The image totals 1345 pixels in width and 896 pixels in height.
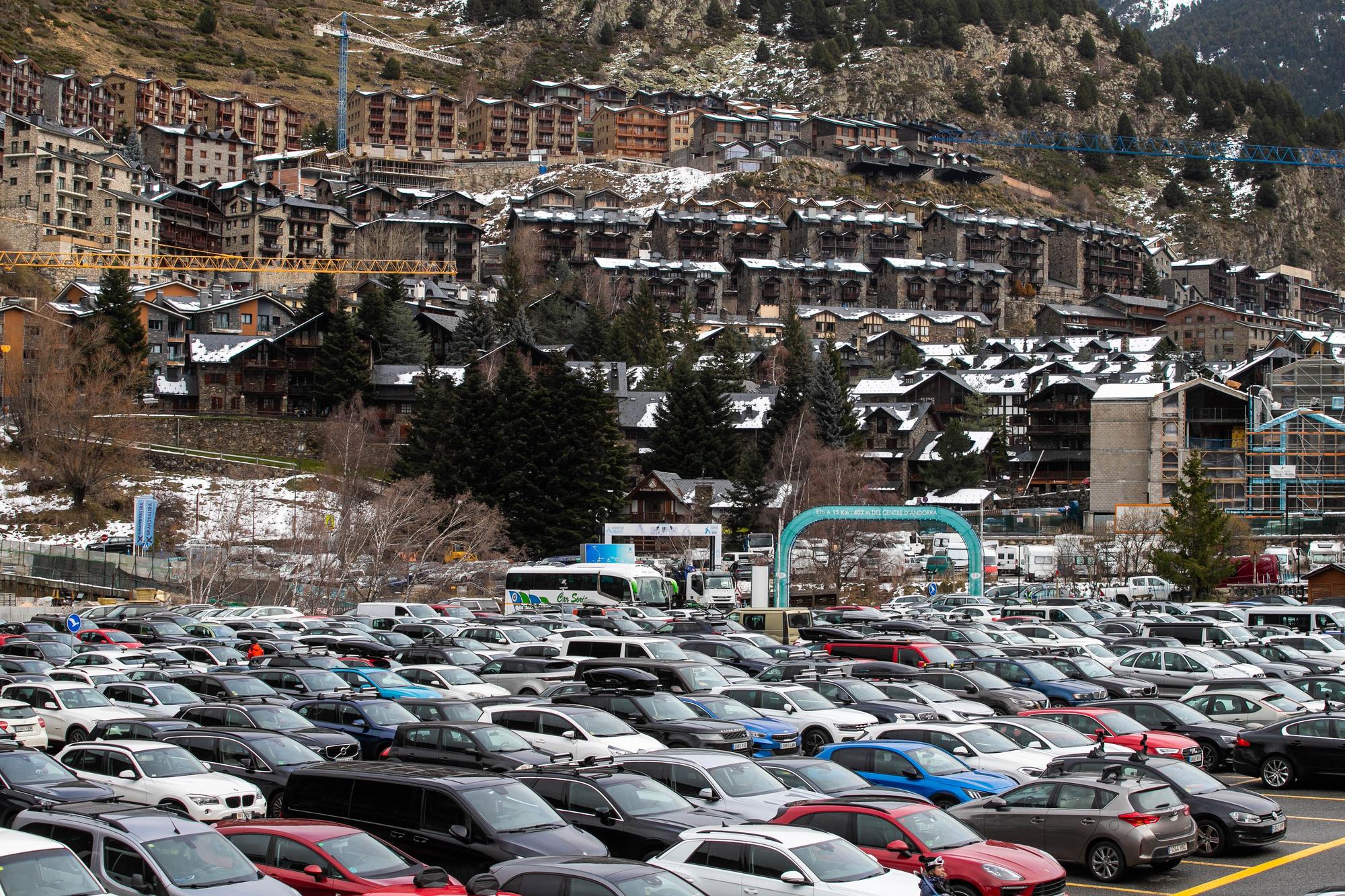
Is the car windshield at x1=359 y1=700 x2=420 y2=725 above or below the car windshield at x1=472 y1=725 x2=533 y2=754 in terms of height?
below

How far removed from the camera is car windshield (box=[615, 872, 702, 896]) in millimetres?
11836

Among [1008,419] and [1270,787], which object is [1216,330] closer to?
[1008,419]

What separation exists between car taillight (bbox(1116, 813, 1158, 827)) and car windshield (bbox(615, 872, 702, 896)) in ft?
22.7

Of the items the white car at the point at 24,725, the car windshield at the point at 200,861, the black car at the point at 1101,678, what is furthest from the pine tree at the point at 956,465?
the car windshield at the point at 200,861

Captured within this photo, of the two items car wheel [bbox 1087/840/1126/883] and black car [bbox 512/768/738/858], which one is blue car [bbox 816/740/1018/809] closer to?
car wheel [bbox 1087/840/1126/883]

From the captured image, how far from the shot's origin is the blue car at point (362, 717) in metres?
21.5

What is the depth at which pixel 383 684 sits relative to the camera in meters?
27.4

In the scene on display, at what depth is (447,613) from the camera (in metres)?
47.4

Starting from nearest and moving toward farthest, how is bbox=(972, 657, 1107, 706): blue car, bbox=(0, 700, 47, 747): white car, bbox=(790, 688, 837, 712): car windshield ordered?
bbox=(0, 700, 47, 747): white car < bbox=(790, 688, 837, 712): car windshield < bbox=(972, 657, 1107, 706): blue car

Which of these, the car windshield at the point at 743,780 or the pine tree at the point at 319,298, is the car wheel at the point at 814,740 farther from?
the pine tree at the point at 319,298

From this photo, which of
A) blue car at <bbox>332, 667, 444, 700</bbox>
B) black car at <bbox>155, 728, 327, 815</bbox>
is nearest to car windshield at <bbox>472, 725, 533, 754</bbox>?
black car at <bbox>155, 728, 327, 815</bbox>

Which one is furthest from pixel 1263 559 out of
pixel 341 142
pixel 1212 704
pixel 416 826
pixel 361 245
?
pixel 341 142

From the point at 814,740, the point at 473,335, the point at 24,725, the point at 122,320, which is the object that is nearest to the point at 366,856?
the point at 24,725

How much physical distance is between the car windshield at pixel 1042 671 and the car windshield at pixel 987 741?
852 cm
